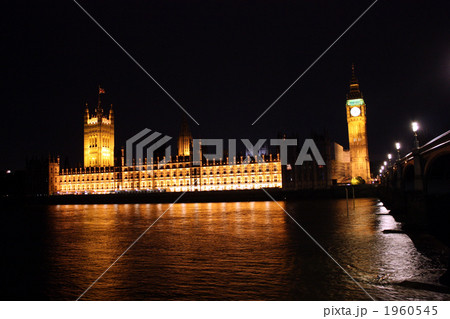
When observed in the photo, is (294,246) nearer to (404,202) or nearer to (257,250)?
(257,250)

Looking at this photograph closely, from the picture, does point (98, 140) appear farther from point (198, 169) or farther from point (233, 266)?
point (233, 266)

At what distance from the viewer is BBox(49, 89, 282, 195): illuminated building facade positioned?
97.0 m

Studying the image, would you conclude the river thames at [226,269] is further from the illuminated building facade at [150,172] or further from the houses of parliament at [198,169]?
the illuminated building facade at [150,172]

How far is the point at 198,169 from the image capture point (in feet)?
337

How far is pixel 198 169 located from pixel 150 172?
1498 cm

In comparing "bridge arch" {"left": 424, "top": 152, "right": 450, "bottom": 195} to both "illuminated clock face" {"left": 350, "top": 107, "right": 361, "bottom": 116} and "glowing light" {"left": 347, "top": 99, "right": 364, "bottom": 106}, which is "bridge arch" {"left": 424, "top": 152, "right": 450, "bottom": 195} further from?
"glowing light" {"left": 347, "top": 99, "right": 364, "bottom": 106}

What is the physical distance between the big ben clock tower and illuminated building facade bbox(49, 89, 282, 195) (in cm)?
1927

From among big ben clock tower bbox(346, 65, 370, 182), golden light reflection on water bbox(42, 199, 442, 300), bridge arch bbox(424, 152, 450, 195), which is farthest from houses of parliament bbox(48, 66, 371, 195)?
golden light reflection on water bbox(42, 199, 442, 300)

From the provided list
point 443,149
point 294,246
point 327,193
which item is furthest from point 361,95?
point 294,246

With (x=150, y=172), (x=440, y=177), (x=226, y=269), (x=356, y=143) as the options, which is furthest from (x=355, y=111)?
(x=226, y=269)

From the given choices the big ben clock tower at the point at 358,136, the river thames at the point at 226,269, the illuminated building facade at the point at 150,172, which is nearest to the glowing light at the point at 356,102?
the big ben clock tower at the point at 358,136

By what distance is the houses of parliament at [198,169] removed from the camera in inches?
3563

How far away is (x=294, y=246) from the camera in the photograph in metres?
12.2
